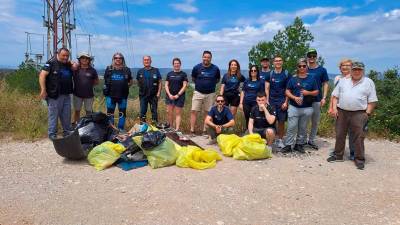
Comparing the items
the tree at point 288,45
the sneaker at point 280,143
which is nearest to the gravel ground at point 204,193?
the sneaker at point 280,143

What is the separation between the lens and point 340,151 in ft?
19.5

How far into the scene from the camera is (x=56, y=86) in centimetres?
624

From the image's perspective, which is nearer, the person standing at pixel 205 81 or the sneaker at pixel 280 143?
the sneaker at pixel 280 143

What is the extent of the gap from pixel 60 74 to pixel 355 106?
4.86 meters

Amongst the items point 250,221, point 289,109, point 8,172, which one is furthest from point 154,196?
point 289,109

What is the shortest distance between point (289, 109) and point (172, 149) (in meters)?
2.17

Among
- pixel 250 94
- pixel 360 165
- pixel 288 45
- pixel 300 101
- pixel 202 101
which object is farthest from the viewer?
pixel 288 45

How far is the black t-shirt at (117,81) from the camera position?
698cm

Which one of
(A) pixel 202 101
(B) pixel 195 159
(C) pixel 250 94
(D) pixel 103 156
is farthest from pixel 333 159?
(D) pixel 103 156

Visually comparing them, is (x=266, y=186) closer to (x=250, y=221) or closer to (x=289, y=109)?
(x=250, y=221)

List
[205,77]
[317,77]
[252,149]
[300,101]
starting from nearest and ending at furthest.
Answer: [252,149], [300,101], [317,77], [205,77]

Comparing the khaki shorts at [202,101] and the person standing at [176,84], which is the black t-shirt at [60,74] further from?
the khaki shorts at [202,101]

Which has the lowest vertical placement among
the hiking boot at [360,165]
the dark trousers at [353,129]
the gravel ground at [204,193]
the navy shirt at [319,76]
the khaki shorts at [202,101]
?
the gravel ground at [204,193]

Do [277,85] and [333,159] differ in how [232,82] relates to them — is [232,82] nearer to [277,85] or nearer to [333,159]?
[277,85]
